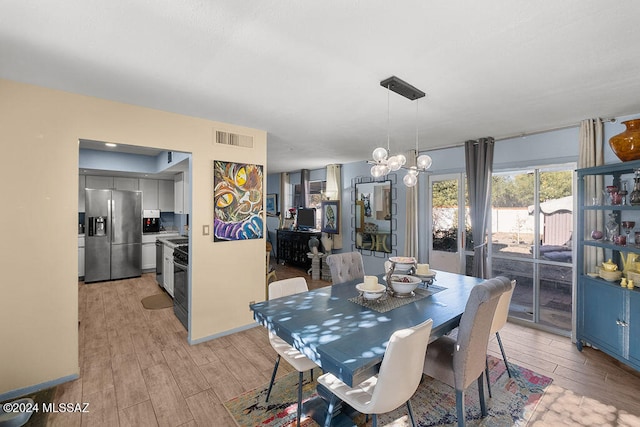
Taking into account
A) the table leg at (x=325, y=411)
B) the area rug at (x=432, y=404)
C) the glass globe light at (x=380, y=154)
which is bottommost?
the area rug at (x=432, y=404)

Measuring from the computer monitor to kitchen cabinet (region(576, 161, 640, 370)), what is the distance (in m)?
4.95

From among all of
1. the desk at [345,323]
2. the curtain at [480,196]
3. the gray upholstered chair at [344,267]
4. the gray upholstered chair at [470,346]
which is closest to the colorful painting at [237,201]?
the gray upholstered chair at [344,267]

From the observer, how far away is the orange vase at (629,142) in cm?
267

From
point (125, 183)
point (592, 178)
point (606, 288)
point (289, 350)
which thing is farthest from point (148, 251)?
point (592, 178)

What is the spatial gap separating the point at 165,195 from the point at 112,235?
1.46m

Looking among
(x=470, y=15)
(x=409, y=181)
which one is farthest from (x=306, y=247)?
(x=470, y=15)

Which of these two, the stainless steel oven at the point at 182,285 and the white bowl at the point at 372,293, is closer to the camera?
the white bowl at the point at 372,293

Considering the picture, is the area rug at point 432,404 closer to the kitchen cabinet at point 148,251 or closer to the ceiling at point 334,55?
the ceiling at point 334,55

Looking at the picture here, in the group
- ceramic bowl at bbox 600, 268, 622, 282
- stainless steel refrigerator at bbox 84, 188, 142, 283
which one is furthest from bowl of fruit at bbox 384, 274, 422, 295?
stainless steel refrigerator at bbox 84, 188, 142, 283

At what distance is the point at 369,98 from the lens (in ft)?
8.61

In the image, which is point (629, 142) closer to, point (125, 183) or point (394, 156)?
point (394, 156)

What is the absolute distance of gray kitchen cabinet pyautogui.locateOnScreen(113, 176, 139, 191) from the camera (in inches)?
239

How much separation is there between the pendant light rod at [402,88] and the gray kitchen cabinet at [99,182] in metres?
6.25

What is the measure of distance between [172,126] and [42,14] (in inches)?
61.9
